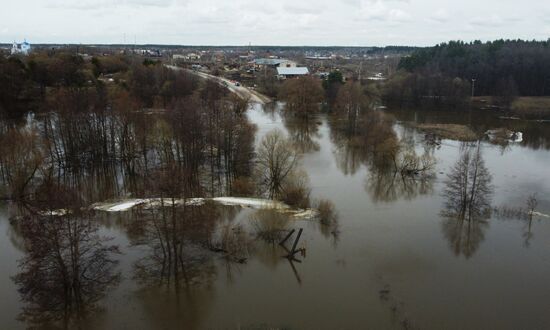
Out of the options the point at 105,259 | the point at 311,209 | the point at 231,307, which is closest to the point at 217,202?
the point at 311,209

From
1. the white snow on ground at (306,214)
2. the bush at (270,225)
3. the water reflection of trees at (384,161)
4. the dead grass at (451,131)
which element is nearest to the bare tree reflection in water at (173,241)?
the bush at (270,225)

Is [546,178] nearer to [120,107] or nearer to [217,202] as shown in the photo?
[217,202]

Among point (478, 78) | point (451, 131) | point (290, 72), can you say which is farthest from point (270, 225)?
point (290, 72)

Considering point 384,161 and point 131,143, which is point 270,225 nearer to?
point 384,161

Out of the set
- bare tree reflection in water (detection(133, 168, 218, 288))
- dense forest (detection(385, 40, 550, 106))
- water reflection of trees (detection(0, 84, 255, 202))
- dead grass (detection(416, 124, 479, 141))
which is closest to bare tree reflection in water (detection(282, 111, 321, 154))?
water reflection of trees (detection(0, 84, 255, 202))

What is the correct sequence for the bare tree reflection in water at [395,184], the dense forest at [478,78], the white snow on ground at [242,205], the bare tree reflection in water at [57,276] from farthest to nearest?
the dense forest at [478,78], the bare tree reflection in water at [395,184], the white snow on ground at [242,205], the bare tree reflection in water at [57,276]

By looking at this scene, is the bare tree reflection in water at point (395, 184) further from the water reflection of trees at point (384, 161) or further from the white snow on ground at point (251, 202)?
the white snow on ground at point (251, 202)

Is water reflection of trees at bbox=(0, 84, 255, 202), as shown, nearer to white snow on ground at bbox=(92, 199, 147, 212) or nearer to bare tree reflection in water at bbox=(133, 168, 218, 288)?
white snow on ground at bbox=(92, 199, 147, 212)
